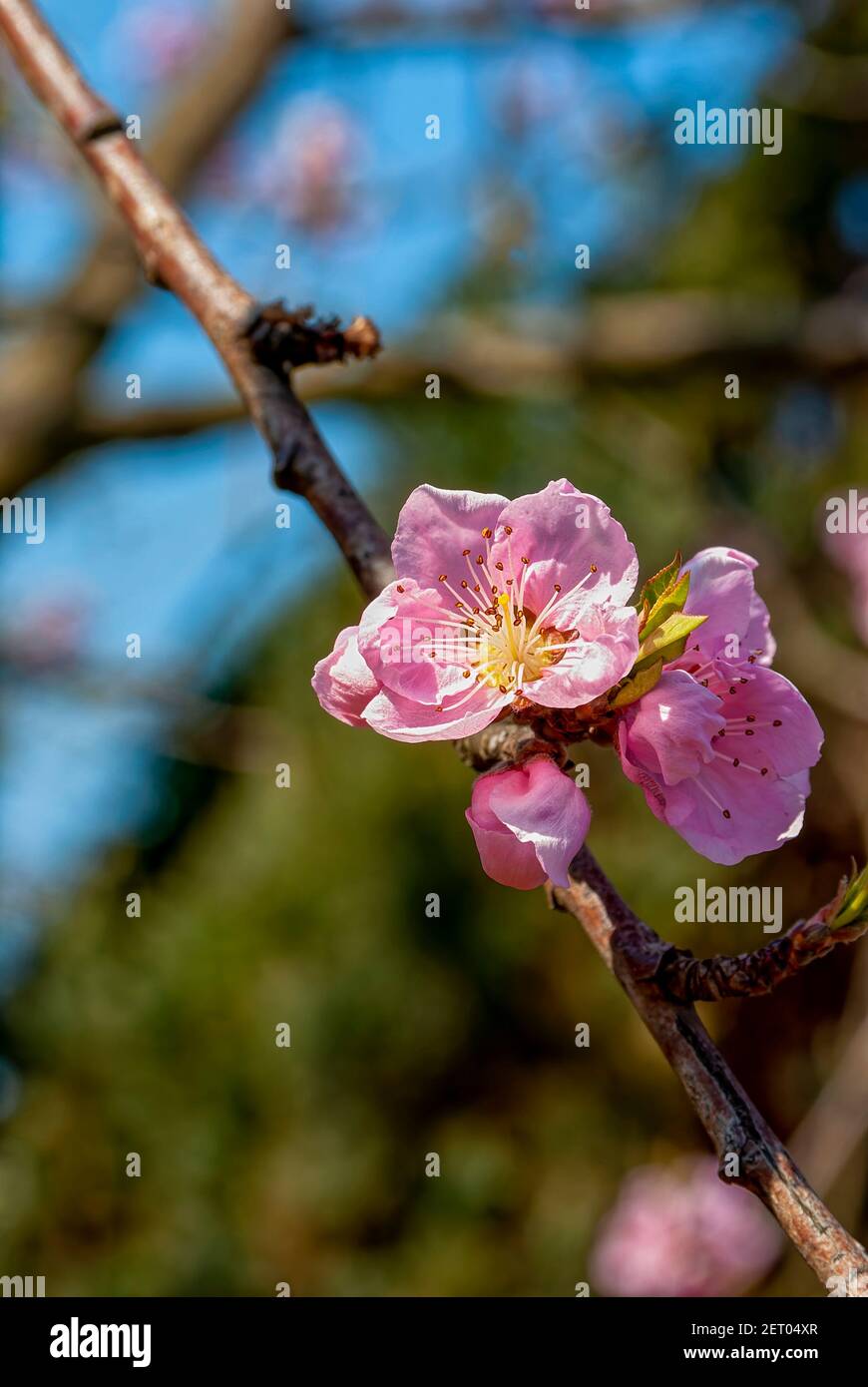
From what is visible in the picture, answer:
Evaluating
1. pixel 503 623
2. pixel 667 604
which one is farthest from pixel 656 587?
pixel 503 623

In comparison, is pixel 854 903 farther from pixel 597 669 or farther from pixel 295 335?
pixel 295 335

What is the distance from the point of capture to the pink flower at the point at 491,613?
0.81 meters

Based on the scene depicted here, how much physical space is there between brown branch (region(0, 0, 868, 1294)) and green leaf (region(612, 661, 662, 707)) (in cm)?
8

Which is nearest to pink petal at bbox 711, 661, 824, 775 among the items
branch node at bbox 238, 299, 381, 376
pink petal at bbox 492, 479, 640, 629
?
pink petal at bbox 492, 479, 640, 629

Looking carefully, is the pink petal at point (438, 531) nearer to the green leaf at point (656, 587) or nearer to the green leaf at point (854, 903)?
the green leaf at point (656, 587)

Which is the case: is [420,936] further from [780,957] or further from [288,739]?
[780,957]

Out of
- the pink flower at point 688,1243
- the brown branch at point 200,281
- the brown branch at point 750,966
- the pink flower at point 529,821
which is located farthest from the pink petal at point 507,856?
the pink flower at point 688,1243

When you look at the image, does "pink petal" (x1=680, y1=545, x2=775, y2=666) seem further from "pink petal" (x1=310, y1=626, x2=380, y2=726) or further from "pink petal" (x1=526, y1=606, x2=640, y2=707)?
"pink petal" (x1=310, y1=626, x2=380, y2=726)

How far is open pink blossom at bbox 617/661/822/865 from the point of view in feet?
2.63

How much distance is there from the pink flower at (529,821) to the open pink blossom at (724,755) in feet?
0.19

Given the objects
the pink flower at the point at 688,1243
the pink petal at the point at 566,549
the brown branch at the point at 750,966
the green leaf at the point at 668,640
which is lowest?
the pink flower at the point at 688,1243
